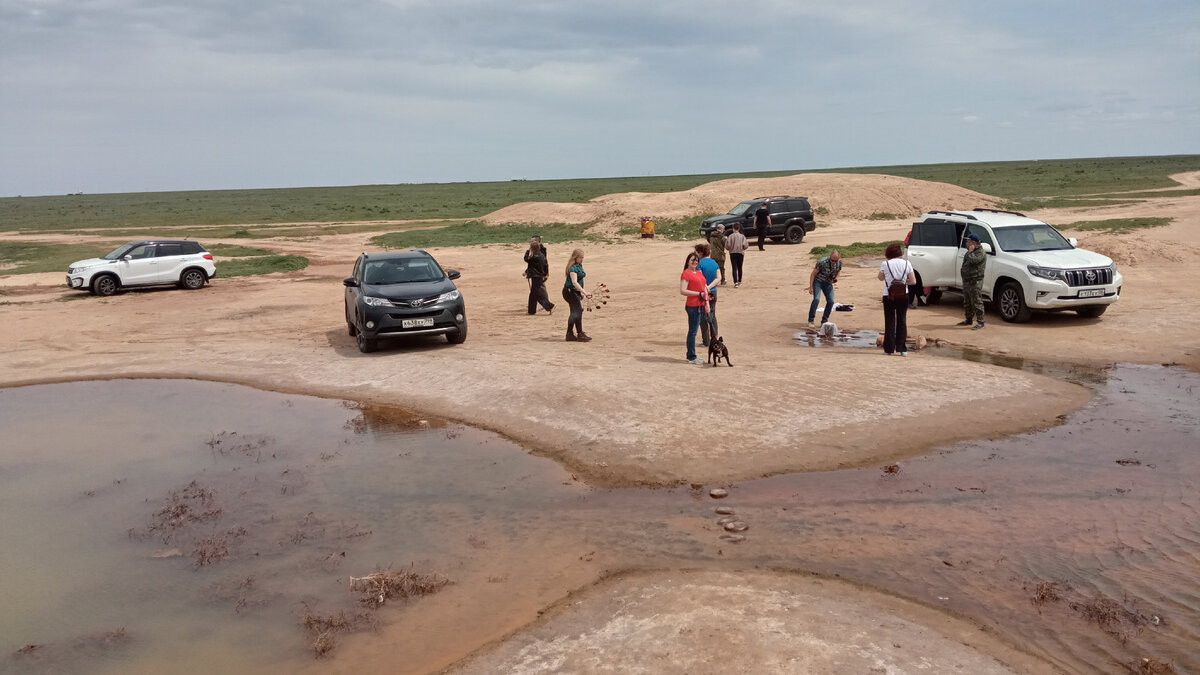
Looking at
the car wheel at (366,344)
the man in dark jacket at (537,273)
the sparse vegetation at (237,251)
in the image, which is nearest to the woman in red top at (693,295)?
the car wheel at (366,344)

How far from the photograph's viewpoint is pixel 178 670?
568 cm

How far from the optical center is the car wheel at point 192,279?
26.4 metres

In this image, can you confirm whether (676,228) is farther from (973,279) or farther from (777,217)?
(973,279)

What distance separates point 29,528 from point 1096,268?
16.2 metres

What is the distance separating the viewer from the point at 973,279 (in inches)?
625

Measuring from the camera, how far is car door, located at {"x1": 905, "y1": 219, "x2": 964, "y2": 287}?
17938 millimetres

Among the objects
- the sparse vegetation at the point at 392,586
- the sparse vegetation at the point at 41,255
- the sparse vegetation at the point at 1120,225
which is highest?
the sparse vegetation at the point at 1120,225

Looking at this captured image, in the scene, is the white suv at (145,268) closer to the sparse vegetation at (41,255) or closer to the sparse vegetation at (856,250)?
the sparse vegetation at (41,255)

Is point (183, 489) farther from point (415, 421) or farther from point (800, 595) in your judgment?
point (800, 595)

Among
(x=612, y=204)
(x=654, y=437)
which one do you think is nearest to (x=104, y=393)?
(x=654, y=437)

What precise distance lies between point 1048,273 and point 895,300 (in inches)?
168

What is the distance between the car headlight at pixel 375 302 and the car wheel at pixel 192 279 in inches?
548

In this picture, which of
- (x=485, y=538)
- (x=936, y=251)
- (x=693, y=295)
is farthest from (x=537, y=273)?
(x=485, y=538)

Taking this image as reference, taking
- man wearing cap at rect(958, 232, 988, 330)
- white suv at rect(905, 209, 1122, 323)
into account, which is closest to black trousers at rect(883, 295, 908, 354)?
man wearing cap at rect(958, 232, 988, 330)
